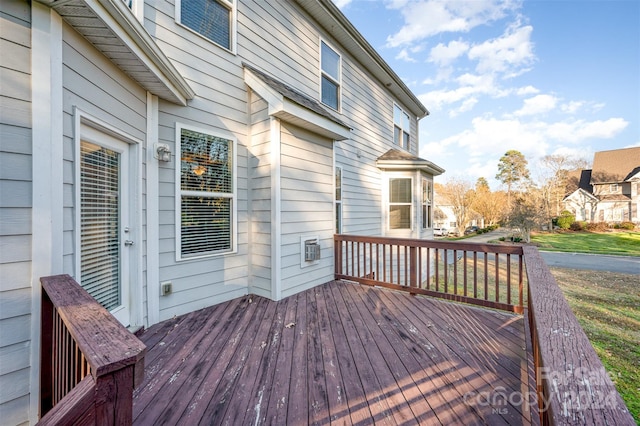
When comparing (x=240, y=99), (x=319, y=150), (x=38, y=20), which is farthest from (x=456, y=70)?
(x=38, y=20)

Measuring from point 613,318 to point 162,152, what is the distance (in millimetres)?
7040

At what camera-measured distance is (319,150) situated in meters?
4.36

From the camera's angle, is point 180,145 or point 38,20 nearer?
point 38,20

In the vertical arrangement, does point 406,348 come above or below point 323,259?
below

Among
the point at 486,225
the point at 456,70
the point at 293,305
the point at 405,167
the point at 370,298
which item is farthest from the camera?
the point at 486,225

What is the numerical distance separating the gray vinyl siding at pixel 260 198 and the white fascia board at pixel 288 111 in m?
0.17

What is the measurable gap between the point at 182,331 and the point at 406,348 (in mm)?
2288

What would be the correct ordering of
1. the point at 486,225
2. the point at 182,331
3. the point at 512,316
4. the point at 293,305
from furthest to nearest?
1. the point at 486,225
2. the point at 293,305
3. the point at 512,316
4. the point at 182,331

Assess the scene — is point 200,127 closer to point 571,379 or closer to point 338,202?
point 338,202

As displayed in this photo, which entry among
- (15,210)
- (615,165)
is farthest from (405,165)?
(615,165)

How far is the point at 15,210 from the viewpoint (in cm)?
140

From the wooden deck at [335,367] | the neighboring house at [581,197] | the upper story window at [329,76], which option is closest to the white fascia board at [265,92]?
the upper story window at [329,76]

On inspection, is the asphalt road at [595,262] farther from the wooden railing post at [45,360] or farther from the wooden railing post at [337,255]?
the wooden railing post at [45,360]

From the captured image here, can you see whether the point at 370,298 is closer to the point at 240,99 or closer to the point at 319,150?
the point at 319,150
